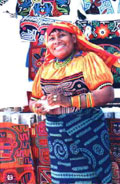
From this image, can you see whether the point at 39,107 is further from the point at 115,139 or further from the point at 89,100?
the point at 115,139

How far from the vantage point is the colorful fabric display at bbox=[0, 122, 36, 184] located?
2.04 m

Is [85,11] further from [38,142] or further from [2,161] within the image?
[2,161]

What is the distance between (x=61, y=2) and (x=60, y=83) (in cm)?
74

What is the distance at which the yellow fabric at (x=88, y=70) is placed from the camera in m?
1.59

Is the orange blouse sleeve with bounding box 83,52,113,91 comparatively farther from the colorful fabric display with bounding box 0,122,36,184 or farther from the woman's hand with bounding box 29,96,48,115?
the colorful fabric display with bounding box 0,122,36,184

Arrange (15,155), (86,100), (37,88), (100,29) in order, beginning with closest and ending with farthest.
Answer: (86,100), (37,88), (100,29), (15,155)

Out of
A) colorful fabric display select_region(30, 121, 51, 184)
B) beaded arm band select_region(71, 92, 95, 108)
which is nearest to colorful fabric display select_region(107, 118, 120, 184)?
beaded arm band select_region(71, 92, 95, 108)

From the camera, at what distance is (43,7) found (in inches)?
81.4

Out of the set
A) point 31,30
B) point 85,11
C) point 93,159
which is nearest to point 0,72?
point 31,30

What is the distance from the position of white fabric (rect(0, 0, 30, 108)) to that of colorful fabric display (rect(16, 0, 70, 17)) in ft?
0.22

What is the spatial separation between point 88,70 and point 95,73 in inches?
1.8

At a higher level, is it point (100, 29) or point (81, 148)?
point (100, 29)

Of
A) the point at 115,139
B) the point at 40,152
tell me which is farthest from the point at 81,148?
the point at 40,152

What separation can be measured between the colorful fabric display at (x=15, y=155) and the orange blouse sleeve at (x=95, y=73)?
0.71m
